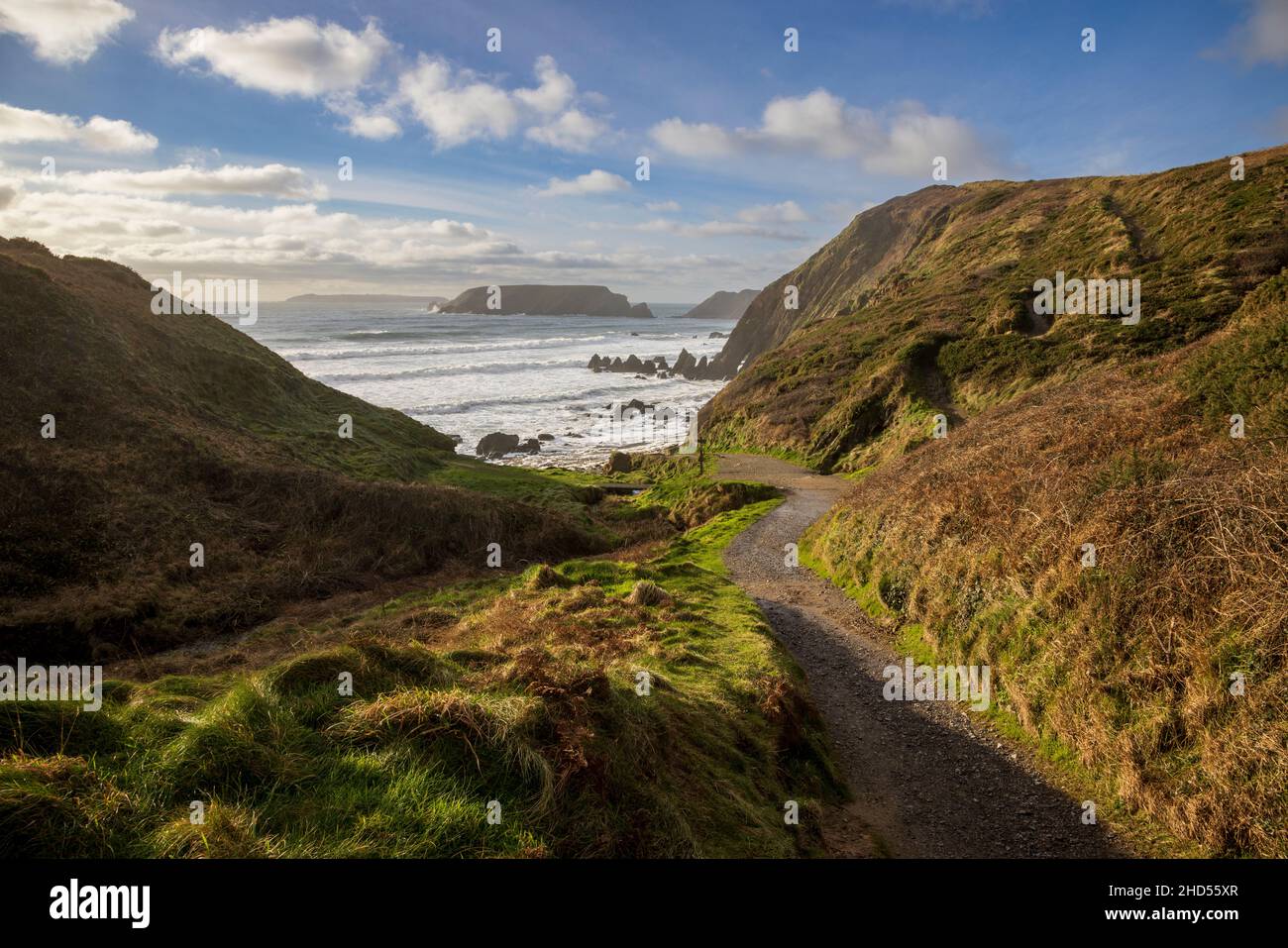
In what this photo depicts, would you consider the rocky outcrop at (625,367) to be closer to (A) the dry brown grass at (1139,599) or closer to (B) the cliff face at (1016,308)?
(B) the cliff face at (1016,308)

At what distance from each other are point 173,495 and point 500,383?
68717 millimetres

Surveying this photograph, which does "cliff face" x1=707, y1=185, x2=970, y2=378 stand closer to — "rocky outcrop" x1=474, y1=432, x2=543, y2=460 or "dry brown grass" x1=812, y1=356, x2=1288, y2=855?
"rocky outcrop" x1=474, y1=432, x2=543, y2=460

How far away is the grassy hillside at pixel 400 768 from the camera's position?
4398mm

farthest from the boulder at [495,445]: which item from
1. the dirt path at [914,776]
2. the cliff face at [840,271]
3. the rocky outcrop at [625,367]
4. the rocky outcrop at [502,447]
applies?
the cliff face at [840,271]

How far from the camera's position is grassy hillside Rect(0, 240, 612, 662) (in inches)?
693

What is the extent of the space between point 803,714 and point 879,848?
10.3ft

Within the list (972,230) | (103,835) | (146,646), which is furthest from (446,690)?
(972,230)

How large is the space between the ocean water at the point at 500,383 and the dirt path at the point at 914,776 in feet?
134

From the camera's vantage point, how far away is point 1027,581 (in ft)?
40.9

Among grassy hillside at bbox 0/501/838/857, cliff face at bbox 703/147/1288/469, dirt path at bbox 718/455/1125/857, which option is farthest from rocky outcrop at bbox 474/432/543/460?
grassy hillside at bbox 0/501/838/857

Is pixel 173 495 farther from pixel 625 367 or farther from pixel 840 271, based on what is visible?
pixel 840 271

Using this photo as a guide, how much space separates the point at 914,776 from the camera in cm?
1072

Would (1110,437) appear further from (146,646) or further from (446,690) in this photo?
(146,646)

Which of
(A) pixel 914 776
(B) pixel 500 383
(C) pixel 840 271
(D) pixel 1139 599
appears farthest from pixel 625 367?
(D) pixel 1139 599
